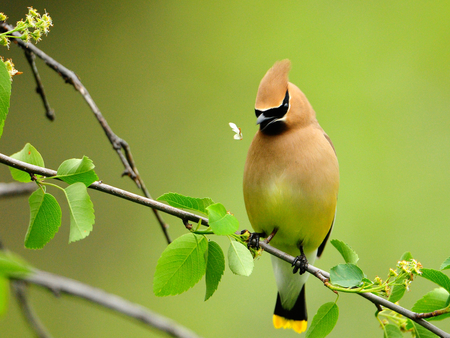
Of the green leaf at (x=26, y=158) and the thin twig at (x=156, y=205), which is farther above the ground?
the green leaf at (x=26, y=158)

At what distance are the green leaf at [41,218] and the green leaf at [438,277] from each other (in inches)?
39.7

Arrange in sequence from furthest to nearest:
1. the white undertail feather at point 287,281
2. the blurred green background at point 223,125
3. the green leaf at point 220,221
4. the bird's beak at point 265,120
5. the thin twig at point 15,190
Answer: the blurred green background at point 223,125 < the white undertail feather at point 287,281 < the bird's beak at point 265,120 < the green leaf at point 220,221 < the thin twig at point 15,190

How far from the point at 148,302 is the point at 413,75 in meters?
4.10

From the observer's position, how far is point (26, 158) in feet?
4.46

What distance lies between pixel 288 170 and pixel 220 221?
89 centimetres

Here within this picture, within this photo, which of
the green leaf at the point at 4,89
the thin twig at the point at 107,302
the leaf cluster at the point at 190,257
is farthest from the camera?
the leaf cluster at the point at 190,257

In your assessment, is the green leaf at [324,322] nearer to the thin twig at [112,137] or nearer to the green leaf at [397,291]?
the green leaf at [397,291]

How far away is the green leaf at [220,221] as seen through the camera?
4.34 feet

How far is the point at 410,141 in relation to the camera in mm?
5949

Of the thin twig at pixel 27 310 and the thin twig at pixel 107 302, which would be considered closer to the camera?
the thin twig at pixel 107 302

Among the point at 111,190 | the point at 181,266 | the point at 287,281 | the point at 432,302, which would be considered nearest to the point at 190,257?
the point at 181,266

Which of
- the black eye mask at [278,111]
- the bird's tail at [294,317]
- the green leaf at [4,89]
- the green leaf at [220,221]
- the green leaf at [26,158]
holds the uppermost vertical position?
the black eye mask at [278,111]

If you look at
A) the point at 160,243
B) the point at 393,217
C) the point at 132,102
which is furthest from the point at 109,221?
the point at 393,217

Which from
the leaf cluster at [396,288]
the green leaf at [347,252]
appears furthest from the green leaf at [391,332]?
the green leaf at [347,252]
